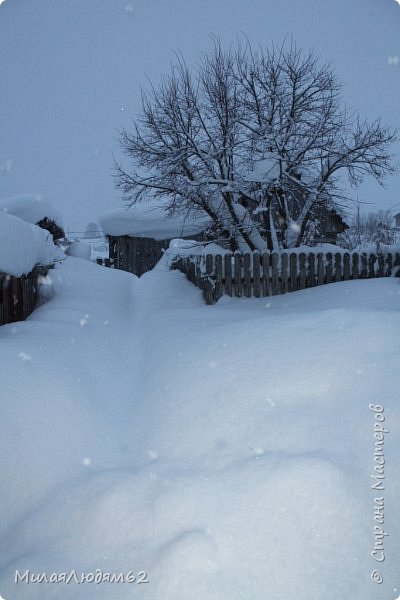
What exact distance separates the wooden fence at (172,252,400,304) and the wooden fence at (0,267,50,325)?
406 centimetres

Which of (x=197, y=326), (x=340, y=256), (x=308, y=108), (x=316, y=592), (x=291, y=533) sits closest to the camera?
(x=316, y=592)

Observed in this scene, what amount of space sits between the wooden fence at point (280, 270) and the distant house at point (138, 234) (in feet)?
45.3

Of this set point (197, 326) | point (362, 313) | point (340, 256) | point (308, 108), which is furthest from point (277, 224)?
point (362, 313)

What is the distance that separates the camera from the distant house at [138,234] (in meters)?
23.5

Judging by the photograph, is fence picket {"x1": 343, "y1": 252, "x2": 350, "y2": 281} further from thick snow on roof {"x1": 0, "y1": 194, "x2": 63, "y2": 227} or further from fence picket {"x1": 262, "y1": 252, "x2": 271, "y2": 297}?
thick snow on roof {"x1": 0, "y1": 194, "x2": 63, "y2": 227}

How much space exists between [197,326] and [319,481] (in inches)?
147

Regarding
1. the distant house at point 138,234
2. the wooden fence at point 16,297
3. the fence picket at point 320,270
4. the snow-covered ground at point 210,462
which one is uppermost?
the distant house at point 138,234

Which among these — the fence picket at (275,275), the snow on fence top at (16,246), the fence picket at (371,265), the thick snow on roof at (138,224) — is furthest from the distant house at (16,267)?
the thick snow on roof at (138,224)

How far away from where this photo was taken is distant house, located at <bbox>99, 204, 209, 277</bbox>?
77.0 ft

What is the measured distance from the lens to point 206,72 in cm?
1164

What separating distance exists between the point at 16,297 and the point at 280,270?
607 cm

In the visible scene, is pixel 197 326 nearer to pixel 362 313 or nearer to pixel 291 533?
pixel 362 313

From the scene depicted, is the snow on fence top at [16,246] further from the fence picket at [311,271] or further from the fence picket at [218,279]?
the fence picket at [311,271]

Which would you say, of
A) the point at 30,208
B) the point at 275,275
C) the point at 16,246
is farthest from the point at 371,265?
the point at 30,208
